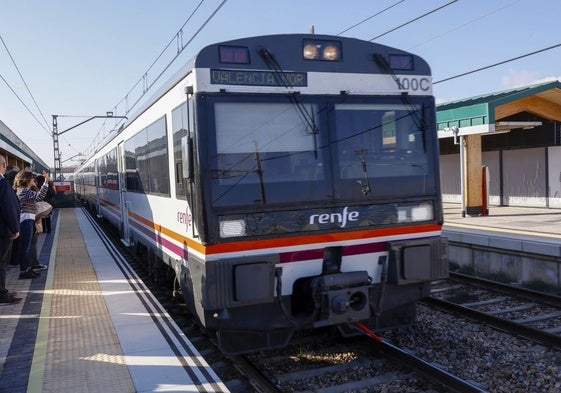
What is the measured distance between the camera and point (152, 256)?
8.06 metres

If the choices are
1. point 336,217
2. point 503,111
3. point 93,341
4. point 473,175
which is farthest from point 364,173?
point 503,111

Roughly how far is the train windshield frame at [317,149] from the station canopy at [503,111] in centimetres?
1014

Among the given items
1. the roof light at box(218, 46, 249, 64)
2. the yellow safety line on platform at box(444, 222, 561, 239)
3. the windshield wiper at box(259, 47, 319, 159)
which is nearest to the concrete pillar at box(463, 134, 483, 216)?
the yellow safety line on platform at box(444, 222, 561, 239)

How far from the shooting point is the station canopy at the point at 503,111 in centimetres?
1451

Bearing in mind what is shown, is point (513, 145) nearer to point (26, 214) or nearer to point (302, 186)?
point (302, 186)

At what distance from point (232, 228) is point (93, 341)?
2205 millimetres

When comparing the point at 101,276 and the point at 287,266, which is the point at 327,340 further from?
the point at 101,276

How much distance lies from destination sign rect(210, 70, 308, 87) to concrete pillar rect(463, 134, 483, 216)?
39.5 ft

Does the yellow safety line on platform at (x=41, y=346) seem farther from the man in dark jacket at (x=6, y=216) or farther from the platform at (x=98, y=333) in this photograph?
the man in dark jacket at (x=6, y=216)

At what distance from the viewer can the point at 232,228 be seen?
14.8ft

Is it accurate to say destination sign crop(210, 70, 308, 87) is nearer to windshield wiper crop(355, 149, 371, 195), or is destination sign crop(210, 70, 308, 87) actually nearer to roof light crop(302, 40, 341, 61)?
roof light crop(302, 40, 341, 61)

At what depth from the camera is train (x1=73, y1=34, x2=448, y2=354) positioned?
14.8ft

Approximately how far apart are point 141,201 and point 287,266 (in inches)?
165

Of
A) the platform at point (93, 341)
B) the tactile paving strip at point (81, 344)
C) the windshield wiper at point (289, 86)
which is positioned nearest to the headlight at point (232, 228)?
the windshield wiper at point (289, 86)
